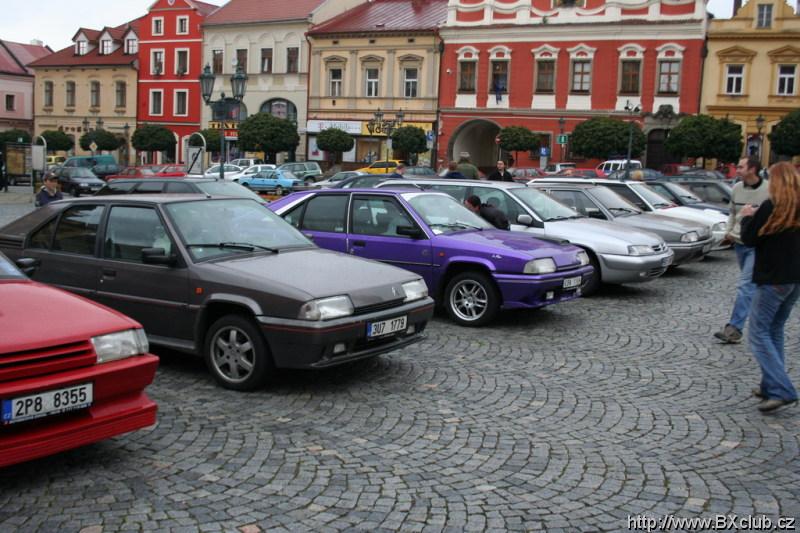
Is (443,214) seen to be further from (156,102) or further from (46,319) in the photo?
(156,102)

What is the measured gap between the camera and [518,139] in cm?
4772

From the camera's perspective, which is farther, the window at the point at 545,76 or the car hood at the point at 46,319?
the window at the point at 545,76

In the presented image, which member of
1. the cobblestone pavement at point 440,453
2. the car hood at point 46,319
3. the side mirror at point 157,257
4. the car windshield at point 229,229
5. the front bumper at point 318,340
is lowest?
the cobblestone pavement at point 440,453

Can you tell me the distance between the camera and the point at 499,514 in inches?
171

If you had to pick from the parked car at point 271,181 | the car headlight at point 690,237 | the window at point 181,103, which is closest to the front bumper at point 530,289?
the car headlight at point 690,237

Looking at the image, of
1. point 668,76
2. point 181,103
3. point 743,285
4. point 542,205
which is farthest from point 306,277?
point 181,103

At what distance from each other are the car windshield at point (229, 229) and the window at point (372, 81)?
48.5 metres

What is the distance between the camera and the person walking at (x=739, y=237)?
324 inches

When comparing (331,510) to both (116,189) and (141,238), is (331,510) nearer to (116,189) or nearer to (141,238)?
(141,238)

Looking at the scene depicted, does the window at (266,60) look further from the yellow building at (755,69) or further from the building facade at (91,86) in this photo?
the yellow building at (755,69)

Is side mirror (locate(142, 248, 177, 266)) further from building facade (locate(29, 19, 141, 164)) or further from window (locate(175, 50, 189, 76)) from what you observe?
building facade (locate(29, 19, 141, 164))

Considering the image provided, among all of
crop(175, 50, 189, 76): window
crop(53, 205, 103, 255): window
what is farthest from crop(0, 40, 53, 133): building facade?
crop(53, 205, 103, 255): window

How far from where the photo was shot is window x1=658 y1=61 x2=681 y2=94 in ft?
154

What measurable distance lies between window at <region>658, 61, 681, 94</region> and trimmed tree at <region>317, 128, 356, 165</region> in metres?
19.3
